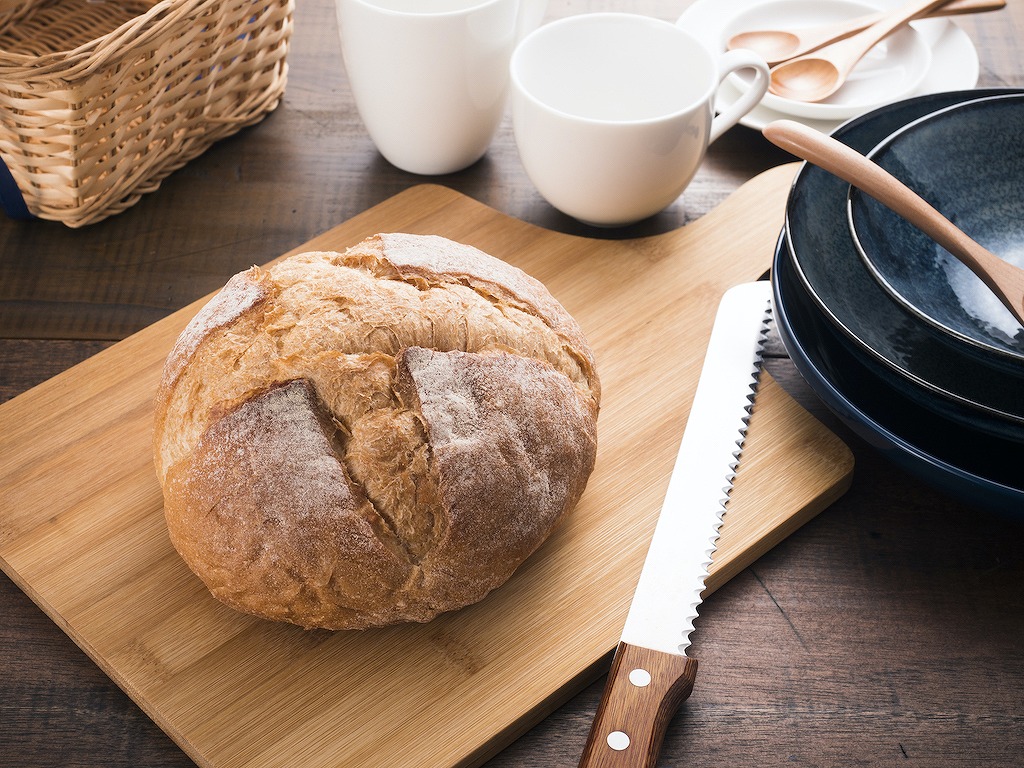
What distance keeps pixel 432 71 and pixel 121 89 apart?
51 centimetres

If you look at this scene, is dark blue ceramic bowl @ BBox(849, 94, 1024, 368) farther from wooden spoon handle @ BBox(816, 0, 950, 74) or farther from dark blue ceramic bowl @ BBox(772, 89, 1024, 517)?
wooden spoon handle @ BBox(816, 0, 950, 74)

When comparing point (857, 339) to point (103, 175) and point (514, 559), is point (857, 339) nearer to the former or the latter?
point (514, 559)

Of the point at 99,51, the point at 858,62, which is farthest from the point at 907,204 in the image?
the point at 99,51

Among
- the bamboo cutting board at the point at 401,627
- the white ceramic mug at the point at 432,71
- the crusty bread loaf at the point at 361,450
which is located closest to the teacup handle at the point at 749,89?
the bamboo cutting board at the point at 401,627

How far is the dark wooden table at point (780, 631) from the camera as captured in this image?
1.17 m

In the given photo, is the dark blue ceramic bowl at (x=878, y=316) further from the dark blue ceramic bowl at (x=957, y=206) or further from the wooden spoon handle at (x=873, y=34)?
the wooden spoon handle at (x=873, y=34)

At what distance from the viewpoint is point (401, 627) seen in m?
1.24

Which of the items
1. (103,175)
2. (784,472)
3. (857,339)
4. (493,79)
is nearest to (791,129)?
(857,339)

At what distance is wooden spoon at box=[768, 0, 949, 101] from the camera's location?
1.93m

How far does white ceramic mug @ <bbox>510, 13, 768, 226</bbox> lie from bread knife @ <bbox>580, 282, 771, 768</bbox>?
10.6 inches

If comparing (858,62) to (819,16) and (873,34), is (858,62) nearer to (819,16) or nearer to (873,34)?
(873,34)

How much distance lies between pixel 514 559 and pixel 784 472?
433 mm

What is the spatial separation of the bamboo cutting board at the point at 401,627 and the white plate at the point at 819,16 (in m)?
0.40

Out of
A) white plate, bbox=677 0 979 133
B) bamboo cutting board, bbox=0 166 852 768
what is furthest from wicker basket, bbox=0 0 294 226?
white plate, bbox=677 0 979 133
